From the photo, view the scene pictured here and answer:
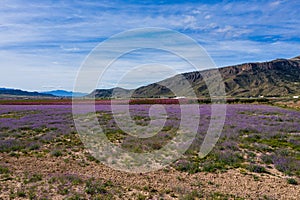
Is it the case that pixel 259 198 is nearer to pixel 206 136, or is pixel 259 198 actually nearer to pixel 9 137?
pixel 206 136

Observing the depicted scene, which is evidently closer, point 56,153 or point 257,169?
point 257,169

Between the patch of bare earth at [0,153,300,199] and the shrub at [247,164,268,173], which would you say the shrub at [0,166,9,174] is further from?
the shrub at [247,164,268,173]

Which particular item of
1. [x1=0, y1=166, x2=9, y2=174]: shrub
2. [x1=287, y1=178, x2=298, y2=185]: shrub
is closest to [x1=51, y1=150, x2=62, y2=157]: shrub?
[x1=0, y1=166, x2=9, y2=174]: shrub

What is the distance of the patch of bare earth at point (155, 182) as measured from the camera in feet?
37.7

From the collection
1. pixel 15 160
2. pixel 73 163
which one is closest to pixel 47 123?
pixel 15 160

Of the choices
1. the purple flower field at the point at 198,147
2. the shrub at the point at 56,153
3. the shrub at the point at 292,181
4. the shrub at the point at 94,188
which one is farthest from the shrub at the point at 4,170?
the shrub at the point at 292,181

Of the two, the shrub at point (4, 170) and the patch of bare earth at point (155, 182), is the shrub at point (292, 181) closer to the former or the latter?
the patch of bare earth at point (155, 182)

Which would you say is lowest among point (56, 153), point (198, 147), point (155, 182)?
point (155, 182)

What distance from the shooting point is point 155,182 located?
12.9 m

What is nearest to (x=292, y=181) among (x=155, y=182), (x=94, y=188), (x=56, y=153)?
(x=155, y=182)

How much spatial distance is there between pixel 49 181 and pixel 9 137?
13.7 m

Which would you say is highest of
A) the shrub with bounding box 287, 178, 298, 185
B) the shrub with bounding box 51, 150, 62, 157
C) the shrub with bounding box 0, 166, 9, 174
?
the shrub with bounding box 287, 178, 298, 185

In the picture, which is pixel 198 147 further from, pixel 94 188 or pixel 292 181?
pixel 94 188

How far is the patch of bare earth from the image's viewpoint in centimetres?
1148
